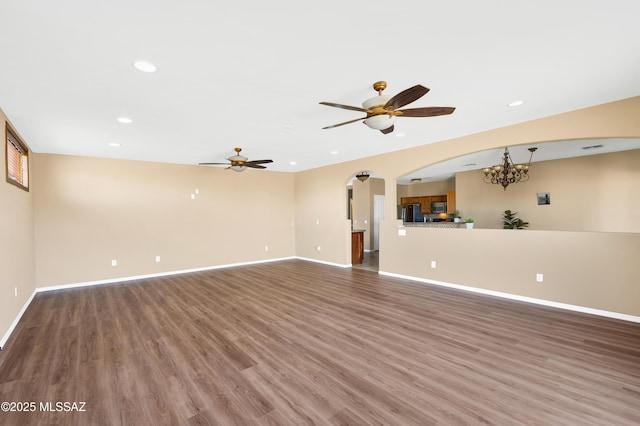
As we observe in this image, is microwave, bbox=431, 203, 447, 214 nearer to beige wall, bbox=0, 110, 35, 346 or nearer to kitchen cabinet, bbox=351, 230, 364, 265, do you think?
kitchen cabinet, bbox=351, 230, 364, 265

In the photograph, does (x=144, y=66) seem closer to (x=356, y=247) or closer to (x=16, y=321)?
(x=16, y=321)

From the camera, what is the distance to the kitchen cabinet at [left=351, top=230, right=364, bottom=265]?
7363 mm

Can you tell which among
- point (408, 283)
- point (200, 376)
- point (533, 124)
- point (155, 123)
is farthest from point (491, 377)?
point (155, 123)

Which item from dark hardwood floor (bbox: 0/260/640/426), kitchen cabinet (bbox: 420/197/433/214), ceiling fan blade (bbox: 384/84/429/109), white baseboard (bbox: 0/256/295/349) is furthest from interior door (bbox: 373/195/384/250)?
ceiling fan blade (bbox: 384/84/429/109)

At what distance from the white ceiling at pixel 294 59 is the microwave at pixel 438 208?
618 cm

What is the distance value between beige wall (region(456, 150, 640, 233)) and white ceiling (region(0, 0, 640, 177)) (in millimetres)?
4304

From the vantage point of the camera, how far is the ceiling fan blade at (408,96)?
7.23 feet

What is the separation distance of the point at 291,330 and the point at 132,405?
1633 millimetres

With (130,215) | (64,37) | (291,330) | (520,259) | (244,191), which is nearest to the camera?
(64,37)

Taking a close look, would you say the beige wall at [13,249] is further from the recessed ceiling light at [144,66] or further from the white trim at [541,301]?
the white trim at [541,301]

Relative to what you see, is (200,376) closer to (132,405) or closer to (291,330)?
(132,405)

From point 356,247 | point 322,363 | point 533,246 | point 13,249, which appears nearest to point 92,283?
point 13,249

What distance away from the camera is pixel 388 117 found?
9.24 feet

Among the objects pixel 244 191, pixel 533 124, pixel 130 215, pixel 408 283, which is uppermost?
pixel 533 124
